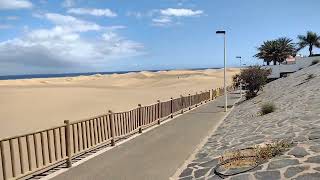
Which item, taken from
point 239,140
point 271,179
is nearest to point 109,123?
point 239,140

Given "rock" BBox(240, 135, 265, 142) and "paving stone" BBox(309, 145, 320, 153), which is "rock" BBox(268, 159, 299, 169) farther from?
"rock" BBox(240, 135, 265, 142)

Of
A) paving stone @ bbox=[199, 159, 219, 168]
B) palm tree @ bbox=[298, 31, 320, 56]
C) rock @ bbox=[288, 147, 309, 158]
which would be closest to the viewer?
rock @ bbox=[288, 147, 309, 158]

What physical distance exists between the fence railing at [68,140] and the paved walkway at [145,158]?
425 mm

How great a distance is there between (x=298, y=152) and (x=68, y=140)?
5239mm

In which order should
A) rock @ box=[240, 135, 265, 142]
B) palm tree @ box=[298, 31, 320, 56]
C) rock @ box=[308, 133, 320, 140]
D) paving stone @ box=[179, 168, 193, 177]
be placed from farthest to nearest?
palm tree @ box=[298, 31, 320, 56], rock @ box=[240, 135, 265, 142], paving stone @ box=[179, 168, 193, 177], rock @ box=[308, 133, 320, 140]

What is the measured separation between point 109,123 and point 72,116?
1439 cm

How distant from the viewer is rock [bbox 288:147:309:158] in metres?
7.90

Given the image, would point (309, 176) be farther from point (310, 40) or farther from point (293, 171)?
point (310, 40)

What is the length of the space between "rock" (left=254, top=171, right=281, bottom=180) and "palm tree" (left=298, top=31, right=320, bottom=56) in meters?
64.3

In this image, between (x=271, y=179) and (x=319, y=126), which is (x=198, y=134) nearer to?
(x=319, y=126)

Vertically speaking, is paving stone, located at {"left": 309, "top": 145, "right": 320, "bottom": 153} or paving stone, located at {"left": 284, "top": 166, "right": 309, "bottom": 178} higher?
paving stone, located at {"left": 309, "top": 145, "right": 320, "bottom": 153}

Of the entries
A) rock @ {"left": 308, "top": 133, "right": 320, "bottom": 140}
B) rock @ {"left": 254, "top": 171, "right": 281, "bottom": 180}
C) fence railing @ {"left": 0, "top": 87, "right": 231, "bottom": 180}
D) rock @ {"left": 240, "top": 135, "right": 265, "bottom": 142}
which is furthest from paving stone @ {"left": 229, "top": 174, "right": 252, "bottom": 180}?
fence railing @ {"left": 0, "top": 87, "right": 231, "bottom": 180}

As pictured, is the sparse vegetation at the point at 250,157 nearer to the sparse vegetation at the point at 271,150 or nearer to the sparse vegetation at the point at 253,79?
the sparse vegetation at the point at 271,150

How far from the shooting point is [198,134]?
15.7m
